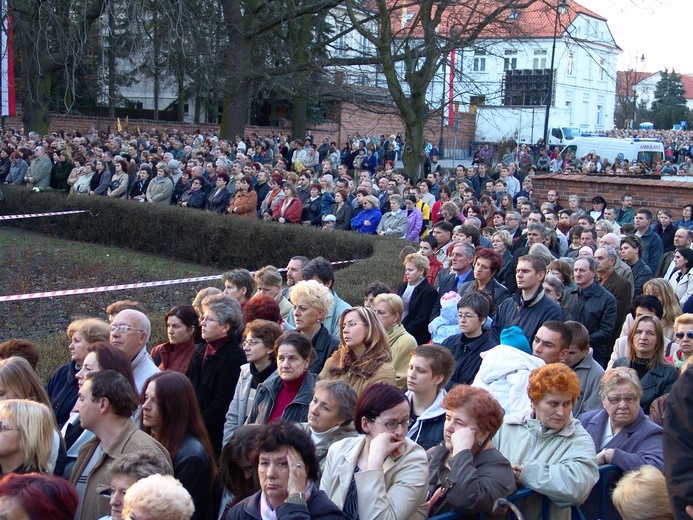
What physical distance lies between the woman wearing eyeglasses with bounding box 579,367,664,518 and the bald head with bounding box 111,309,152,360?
311 centimetres

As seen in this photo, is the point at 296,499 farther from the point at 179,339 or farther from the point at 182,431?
the point at 179,339

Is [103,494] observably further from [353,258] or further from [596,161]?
[596,161]

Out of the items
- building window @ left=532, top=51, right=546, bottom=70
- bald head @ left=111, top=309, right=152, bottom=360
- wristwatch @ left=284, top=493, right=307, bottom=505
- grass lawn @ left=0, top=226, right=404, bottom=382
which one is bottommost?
grass lawn @ left=0, top=226, right=404, bottom=382

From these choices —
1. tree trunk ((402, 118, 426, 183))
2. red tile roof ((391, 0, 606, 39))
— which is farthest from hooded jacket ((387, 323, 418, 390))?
red tile roof ((391, 0, 606, 39))

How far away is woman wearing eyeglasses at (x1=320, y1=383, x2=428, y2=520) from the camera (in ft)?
12.3

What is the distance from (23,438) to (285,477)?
1.42m

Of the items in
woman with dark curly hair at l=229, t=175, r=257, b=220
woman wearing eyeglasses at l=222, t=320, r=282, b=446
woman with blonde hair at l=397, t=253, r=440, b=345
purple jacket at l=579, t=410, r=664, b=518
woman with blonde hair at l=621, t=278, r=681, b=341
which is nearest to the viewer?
purple jacket at l=579, t=410, r=664, b=518

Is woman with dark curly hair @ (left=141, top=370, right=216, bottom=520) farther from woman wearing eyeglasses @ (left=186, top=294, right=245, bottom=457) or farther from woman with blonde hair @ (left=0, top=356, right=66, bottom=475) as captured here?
woman wearing eyeglasses @ (left=186, top=294, right=245, bottom=457)

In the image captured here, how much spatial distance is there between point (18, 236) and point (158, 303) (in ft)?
26.4

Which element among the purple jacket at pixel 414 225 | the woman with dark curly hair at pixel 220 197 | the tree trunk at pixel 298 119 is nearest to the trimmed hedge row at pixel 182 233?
the woman with dark curly hair at pixel 220 197

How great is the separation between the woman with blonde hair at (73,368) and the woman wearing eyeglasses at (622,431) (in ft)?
11.1

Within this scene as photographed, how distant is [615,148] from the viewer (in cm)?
3672

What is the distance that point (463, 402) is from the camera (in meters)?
4.02

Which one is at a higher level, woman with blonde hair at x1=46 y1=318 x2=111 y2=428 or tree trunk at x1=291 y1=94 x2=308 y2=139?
tree trunk at x1=291 y1=94 x2=308 y2=139
